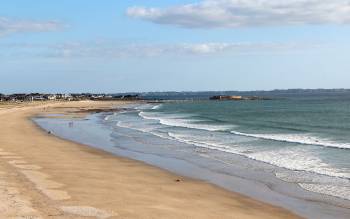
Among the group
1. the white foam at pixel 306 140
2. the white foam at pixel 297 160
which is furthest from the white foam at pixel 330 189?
the white foam at pixel 306 140

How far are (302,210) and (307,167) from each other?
25.5 feet

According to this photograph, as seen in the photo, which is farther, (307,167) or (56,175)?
(307,167)

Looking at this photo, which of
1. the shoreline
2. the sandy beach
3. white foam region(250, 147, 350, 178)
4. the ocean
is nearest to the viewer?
the sandy beach

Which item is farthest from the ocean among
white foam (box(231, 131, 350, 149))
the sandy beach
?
the sandy beach

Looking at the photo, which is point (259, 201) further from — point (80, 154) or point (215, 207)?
point (80, 154)

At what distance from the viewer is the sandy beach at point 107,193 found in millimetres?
12992

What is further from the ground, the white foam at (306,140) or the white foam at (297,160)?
the white foam at (297,160)

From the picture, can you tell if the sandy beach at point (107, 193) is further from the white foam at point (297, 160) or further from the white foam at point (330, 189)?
the white foam at point (297, 160)

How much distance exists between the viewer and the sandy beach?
1299cm

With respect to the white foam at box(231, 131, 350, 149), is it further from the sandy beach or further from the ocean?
the sandy beach

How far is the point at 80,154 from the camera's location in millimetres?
27000

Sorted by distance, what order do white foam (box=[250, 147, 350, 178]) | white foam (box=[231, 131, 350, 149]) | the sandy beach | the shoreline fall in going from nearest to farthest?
1. the sandy beach
2. the shoreline
3. white foam (box=[250, 147, 350, 178])
4. white foam (box=[231, 131, 350, 149])

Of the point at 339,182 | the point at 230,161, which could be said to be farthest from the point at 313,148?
the point at 339,182

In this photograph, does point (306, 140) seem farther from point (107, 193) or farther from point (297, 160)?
point (107, 193)
